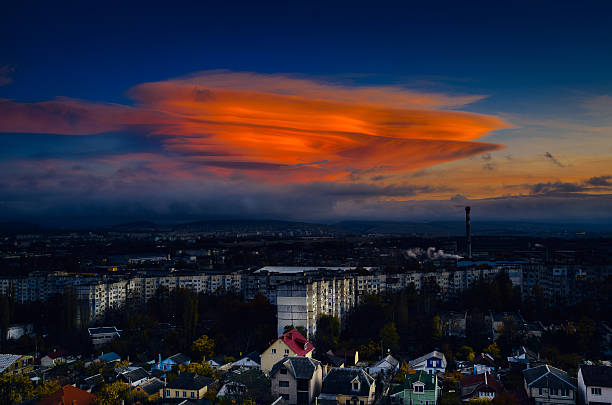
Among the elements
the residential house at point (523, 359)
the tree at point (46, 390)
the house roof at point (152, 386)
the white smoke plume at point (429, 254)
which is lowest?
the house roof at point (152, 386)

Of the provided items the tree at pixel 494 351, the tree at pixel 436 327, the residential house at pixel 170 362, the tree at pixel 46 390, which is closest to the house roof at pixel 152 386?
the tree at pixel 46 390

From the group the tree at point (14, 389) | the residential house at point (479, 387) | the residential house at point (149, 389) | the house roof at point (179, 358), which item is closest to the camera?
the tree at point (14, 389)

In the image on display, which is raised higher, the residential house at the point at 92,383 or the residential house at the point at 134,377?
the residential house at the point at 134,377

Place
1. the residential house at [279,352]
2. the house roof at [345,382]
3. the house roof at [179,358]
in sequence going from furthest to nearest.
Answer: the house roof at [179,358] < the residential house at [279,352] < the house roof at [345,382]

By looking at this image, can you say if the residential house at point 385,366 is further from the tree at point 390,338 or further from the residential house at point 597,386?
the residential house at point 597,386

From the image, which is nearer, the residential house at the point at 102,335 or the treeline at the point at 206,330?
the treeline at the point at 206,330

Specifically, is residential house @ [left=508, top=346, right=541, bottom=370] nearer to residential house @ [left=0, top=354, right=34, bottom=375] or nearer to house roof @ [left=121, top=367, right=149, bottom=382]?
house roof @ [left=121, top=367, right=149, bottom=382]

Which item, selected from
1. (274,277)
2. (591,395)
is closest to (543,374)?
(591,395)

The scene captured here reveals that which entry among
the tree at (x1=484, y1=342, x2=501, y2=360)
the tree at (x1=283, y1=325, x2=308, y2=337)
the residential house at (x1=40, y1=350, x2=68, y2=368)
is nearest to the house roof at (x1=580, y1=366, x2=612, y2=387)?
the tree at (x1=484, y1=342, x2=501, y2=360)
